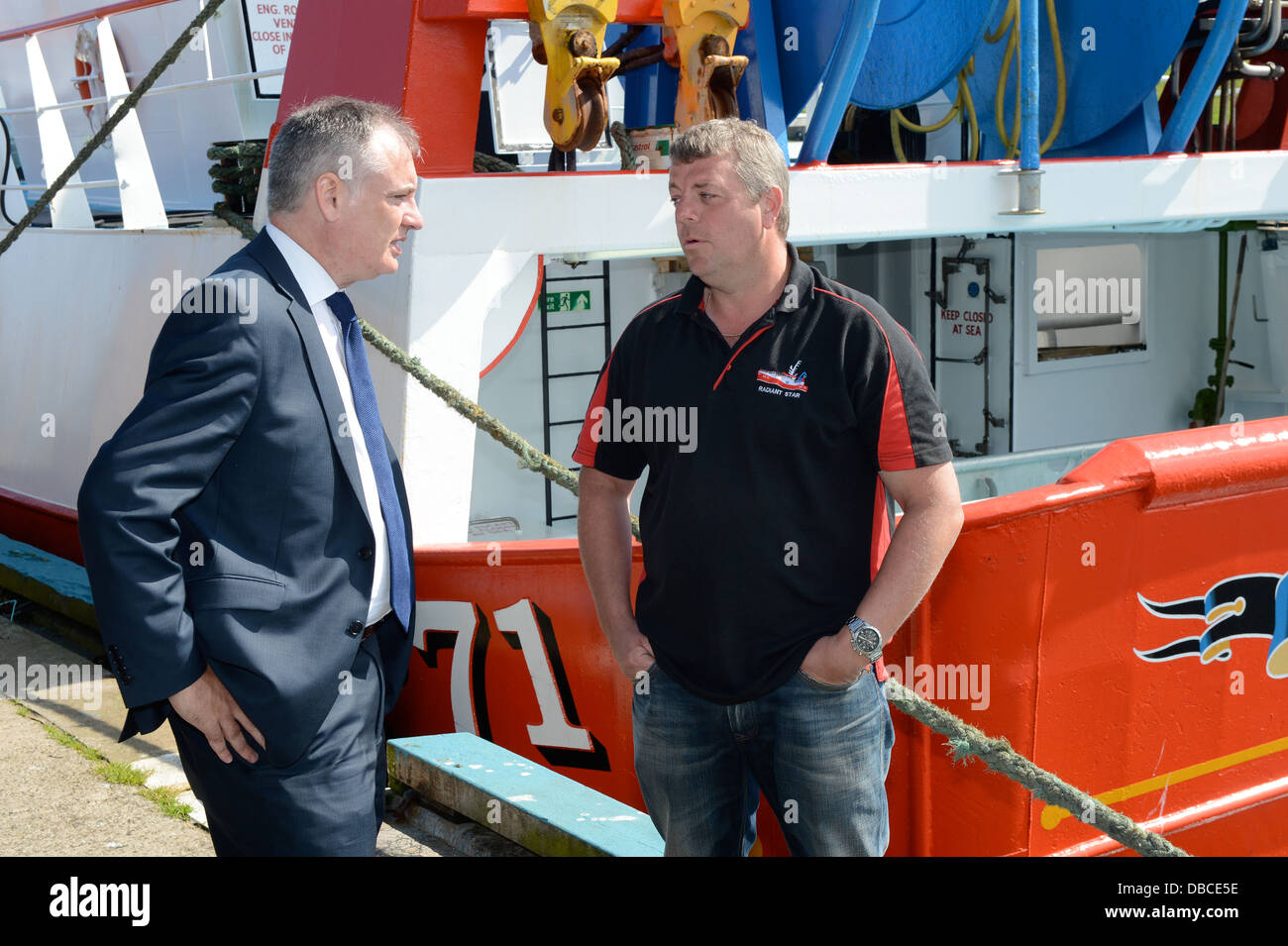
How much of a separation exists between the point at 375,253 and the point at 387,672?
0.80 meters

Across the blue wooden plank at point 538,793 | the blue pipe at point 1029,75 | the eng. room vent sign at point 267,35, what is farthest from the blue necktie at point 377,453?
the eng. room vent sign at point 267,35

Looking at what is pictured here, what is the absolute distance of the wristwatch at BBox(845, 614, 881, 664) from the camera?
2.40m

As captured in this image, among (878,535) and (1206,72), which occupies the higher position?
(1206,72)

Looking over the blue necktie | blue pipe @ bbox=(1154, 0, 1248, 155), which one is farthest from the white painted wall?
the blue necktie

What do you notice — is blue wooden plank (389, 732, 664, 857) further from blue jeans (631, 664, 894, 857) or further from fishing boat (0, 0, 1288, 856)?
blue jeans (631, 664, 894, 857)

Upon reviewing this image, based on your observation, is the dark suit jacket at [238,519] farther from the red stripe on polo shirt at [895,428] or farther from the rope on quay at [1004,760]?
the rope on quay at [1004,760]

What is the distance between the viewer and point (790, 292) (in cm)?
252

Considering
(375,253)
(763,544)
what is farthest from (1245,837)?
(375,253)

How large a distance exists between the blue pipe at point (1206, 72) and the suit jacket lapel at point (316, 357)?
485 centimetres

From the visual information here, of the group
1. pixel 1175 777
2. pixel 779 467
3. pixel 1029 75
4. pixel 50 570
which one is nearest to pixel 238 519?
pixel 779 467

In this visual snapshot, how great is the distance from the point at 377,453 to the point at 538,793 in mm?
1779

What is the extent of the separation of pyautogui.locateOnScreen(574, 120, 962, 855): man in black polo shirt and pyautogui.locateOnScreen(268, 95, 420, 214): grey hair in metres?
0.63

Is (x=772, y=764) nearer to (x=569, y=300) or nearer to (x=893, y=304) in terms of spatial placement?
(x=569, y=300)

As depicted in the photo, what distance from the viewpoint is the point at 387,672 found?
8.14 ft
